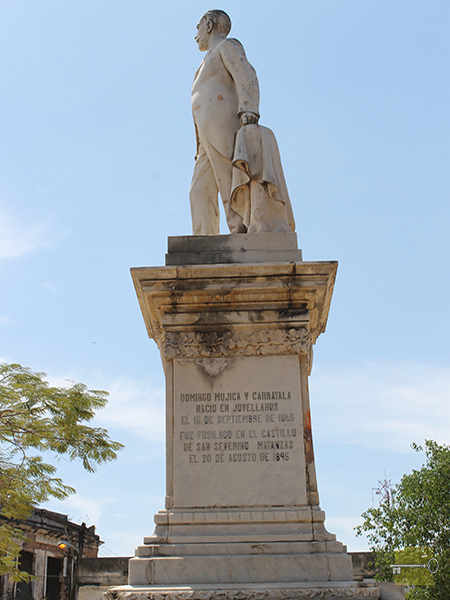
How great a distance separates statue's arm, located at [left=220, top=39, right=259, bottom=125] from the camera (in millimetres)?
7307

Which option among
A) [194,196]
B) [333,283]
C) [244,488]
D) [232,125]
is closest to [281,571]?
[244,488]

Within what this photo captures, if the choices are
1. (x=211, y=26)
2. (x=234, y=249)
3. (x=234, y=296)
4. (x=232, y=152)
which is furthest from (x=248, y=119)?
(x=234, y=296)

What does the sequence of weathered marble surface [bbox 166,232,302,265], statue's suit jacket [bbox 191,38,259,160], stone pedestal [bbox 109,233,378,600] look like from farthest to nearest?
statue's suit jacket [bbox 191,38,259,160], weathered marble surface [bbox 166,232,302,265], stone pedestal [bbox 109,233,378,600]

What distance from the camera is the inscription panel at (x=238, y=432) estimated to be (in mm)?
5922

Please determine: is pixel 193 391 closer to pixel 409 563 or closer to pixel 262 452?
pixel 262 452

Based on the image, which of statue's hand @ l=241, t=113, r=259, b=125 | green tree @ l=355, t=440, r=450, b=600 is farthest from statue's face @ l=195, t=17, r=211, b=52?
green tree @ l=355, t=440, r=450, b=600

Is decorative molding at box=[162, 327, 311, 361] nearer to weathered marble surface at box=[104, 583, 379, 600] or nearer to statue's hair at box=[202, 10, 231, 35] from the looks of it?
weathered marble surface at box=[104, 583, 379, 600]

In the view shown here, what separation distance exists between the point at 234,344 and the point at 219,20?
13.7 ft

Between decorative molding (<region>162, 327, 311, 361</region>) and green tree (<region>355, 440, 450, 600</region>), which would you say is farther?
green tree (<region>355, 440, 450, 600</region>)

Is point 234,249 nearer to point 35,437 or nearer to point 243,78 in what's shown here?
point 243,78

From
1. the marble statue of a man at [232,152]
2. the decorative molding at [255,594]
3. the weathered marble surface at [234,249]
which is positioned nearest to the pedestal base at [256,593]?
the decorative molding at [255,594]

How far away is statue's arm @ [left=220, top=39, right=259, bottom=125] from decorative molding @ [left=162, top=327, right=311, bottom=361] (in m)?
2.38

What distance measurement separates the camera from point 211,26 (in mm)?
8156

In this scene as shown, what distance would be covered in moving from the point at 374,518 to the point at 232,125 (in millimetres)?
11840
